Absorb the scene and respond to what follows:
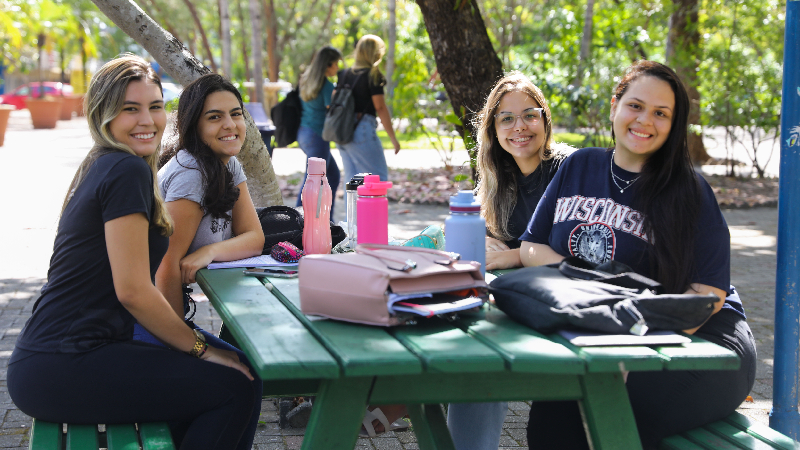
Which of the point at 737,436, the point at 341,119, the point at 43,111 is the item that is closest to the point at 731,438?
the point at 737,436

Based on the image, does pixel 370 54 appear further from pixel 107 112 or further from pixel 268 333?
pixel 268 333

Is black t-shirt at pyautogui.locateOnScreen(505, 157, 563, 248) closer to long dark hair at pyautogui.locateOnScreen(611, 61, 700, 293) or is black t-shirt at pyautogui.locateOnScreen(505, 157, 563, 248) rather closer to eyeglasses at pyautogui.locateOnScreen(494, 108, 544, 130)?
eyeglasses at pyautogui.locateOnScreen(494, 108, 544, 130)

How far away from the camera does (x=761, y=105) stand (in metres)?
11.5

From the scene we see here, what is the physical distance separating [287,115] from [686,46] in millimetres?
7232

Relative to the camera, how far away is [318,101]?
779 cm

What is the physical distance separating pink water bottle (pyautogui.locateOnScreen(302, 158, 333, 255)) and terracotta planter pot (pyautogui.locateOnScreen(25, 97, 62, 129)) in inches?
881

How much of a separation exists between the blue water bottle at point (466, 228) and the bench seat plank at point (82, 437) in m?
1.16

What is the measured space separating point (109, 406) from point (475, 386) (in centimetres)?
109

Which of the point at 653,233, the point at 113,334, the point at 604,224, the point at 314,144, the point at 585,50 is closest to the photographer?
the point at 113,334

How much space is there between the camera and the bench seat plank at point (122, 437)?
6.73 ft

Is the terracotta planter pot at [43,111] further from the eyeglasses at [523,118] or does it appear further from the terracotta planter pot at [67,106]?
the eyeglasses at [523,118]

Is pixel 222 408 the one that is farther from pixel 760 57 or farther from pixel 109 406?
pixel 760 57

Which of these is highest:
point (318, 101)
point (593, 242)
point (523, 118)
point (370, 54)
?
point (370, 54)

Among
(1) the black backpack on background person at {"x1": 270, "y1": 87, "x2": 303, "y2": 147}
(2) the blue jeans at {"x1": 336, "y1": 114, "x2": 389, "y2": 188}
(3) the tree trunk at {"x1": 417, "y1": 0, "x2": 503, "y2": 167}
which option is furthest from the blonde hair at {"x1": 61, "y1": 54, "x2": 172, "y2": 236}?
(1) the black backpack on background person at {"x1": 270, "y1": 87, "x2": 303, "y2": 147}
